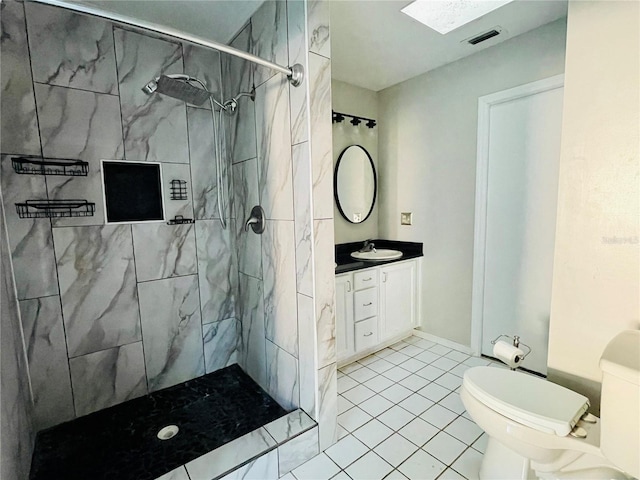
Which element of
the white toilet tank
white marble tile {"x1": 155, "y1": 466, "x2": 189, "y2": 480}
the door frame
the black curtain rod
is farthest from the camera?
the black curtain rod

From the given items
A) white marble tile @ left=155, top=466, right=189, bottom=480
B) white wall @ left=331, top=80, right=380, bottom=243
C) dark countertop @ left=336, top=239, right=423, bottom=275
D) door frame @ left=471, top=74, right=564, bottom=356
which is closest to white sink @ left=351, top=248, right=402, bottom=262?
dark countertop @ left=336, top=239, right=423, bottom=275

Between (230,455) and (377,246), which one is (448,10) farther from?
(230,455)

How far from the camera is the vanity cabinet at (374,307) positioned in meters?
2.30

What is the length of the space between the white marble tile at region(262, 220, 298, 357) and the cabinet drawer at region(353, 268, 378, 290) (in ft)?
2.43

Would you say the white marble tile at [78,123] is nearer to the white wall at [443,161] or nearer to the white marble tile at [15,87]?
the white marble tile at [15,87]

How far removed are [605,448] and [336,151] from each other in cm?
248

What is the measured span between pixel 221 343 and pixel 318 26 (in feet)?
7.04

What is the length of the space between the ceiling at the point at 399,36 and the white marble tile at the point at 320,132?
62cm

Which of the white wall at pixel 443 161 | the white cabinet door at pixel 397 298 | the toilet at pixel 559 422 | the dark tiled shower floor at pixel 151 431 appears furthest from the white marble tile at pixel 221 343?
the white wall at pixel 443 161

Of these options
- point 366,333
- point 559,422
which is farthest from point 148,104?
point 559,422

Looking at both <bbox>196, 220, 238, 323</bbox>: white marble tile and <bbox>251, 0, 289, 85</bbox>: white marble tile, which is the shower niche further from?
<bbox>251, 0, 289, 85</bbox>: white marble tile

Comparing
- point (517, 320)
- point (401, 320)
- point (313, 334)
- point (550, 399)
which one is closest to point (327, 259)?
point (313, 334)

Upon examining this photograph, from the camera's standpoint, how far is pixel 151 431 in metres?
1.67

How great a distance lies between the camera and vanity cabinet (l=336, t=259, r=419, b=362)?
2297mm
